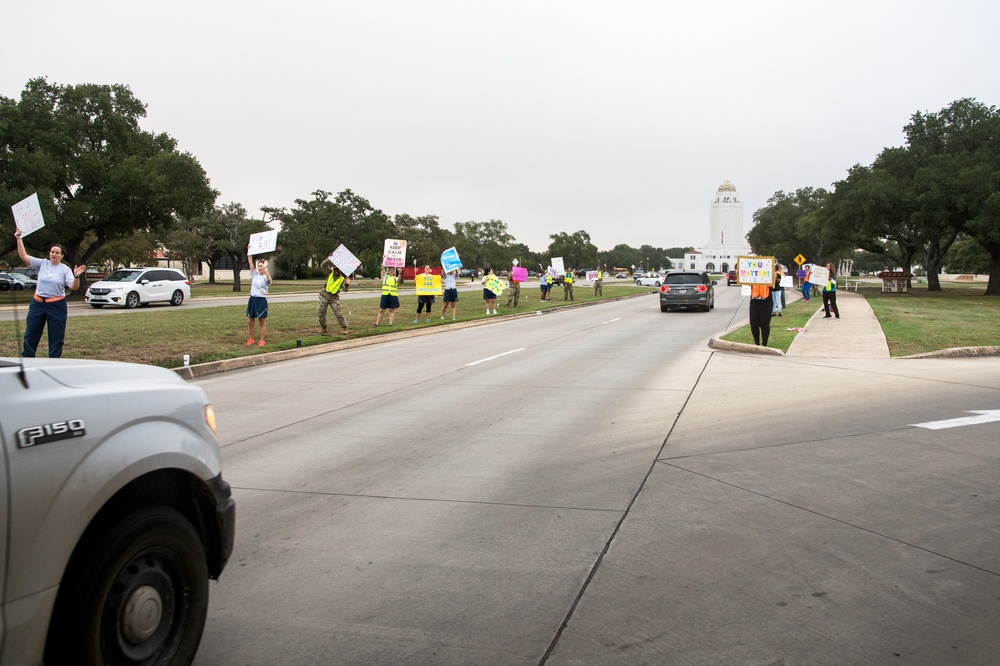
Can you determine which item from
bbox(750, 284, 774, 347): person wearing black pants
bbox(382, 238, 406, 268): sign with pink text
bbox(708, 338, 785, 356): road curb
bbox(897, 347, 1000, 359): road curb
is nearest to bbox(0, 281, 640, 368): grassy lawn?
bbox(382, 238, 406, 268): sign with pink text

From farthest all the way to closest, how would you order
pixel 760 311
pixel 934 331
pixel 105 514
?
pixel 934 331 → pixel 760 311 → pixel 105 514

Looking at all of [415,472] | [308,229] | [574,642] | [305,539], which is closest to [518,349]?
[415,472]

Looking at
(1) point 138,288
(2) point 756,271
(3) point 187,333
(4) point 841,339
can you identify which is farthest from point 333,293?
(1) point 138,288

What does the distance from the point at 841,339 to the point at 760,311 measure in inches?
129

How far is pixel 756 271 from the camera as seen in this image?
16172mm

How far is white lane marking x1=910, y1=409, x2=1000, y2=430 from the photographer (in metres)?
8.13

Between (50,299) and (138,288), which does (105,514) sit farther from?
(138,288)

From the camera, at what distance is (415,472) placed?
6.45 metres

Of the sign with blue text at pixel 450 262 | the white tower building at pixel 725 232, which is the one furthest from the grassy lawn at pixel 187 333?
the white tower building at pixel 725 232

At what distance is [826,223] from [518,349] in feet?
145

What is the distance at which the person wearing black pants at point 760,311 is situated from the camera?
1608 cm

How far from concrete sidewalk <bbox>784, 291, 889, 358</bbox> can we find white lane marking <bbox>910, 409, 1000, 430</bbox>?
20.4 feet

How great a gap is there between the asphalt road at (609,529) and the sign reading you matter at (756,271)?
5.87m

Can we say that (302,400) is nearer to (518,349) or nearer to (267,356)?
(267,356)
